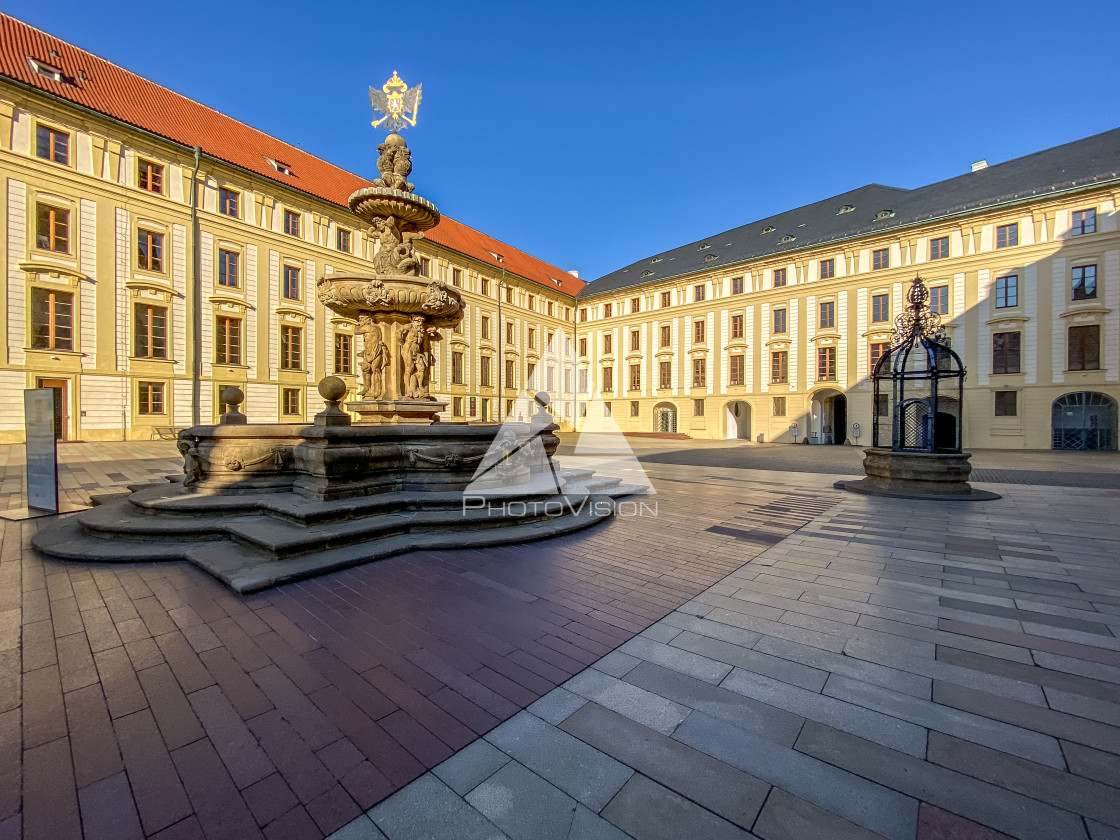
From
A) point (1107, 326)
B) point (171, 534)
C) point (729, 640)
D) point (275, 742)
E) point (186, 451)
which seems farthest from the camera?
point (1107, 326)

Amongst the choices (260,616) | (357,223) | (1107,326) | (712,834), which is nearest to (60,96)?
(357,223)

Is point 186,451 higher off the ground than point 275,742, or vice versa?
point 186,451

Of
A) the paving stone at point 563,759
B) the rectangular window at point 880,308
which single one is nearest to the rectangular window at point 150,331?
the paving stone at point 563,759

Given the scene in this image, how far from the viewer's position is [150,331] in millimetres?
21141

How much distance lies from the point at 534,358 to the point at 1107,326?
115ft

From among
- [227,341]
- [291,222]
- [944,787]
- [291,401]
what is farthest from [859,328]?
[227,341]

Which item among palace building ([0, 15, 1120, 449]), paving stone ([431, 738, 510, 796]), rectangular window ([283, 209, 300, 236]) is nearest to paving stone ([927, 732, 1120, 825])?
paving stone ([431, 738, 510, 796])

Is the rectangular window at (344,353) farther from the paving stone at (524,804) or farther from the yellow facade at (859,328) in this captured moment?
the paving stone at (524,804)

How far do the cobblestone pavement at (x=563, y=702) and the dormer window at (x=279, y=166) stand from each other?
29628mm

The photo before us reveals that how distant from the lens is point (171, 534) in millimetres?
5012

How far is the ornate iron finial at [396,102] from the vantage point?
28.0 ft

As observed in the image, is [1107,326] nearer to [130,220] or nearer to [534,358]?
[534,358]

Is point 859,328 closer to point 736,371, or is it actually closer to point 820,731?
point 736,371

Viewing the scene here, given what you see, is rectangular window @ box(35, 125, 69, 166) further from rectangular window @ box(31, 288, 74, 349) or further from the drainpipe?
rectangular window @ box(31, 288, 74, 349)
